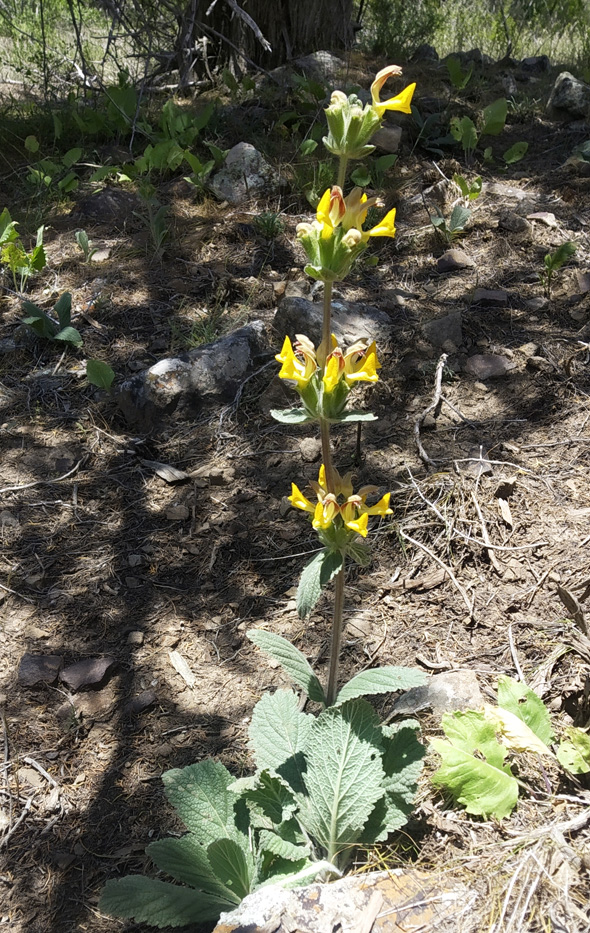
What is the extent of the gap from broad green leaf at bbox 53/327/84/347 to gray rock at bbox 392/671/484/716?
2213mm

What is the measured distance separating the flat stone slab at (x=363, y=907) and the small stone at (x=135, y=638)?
3.24 ft

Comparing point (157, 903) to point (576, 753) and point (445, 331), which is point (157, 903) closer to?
point (576, 753)

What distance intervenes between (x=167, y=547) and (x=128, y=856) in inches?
40.2

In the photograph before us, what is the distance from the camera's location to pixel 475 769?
5.08ft

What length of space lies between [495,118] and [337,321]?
241 cm

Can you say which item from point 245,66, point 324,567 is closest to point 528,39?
point 245,66

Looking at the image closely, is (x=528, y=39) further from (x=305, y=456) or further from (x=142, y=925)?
(x=142, y=925)

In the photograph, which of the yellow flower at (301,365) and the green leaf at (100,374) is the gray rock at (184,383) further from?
the yellow flower at (301,365)

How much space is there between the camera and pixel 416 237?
12.5 ft

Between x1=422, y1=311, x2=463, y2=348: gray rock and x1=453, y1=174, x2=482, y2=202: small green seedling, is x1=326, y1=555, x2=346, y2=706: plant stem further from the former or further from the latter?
x1=453, y1=174, x2=482, y2=202: small green seedling

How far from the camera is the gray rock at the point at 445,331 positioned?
304 centimetres

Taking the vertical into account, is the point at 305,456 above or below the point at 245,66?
below

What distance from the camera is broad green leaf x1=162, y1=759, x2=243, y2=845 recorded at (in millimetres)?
1600

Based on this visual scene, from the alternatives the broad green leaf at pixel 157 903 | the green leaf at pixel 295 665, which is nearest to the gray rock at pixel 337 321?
the green leaf at pixel 295 665
